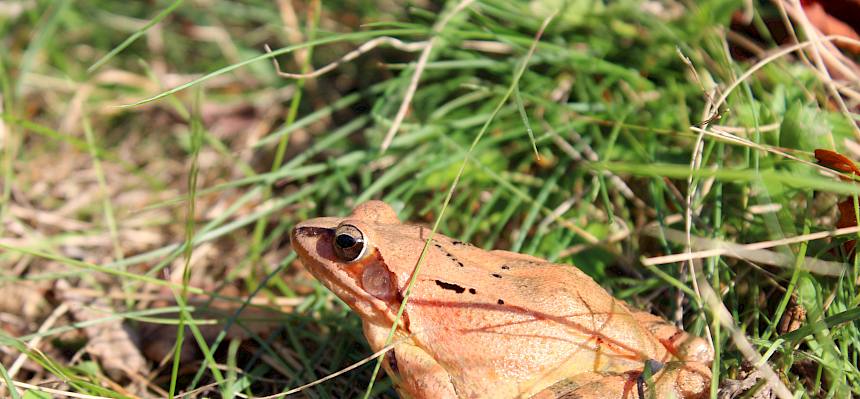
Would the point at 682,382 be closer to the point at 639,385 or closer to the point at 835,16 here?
the point at 639,385

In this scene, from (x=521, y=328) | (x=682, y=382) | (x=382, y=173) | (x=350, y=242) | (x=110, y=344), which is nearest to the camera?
(x=682, y=382)

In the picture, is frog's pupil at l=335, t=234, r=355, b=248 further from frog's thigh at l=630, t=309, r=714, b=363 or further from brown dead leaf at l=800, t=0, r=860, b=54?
brown dead leaf at l=800, t=0, r=860, b=54

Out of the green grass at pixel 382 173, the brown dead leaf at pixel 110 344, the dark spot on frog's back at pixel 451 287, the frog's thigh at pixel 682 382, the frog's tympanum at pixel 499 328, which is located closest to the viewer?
the frog's thigh at pixel 682 382

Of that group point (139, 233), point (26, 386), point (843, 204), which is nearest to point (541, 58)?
point (843, 204)

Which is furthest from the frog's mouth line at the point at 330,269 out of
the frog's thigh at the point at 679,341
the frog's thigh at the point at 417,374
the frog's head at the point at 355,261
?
the frog's thigh at the point at 679,341

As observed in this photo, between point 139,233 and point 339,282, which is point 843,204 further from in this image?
point 139,233

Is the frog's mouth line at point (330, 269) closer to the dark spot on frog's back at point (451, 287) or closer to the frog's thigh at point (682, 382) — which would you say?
the dark spot on frog's back at point (451, 287)

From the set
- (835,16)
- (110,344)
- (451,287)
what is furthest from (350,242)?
(835,16)
